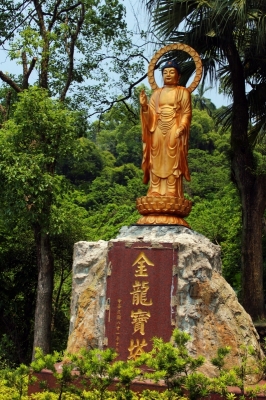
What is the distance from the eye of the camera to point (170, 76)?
6.82 metres

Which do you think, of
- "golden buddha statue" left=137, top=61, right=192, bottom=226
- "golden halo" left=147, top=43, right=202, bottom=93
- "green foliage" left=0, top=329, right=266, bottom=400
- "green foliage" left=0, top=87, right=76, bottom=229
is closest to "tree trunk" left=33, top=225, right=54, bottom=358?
"green foliage" left=0, top=87, right=76, bottom=229

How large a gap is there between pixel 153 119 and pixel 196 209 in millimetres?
8810

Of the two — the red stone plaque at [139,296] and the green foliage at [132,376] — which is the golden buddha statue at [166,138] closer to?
the red stone plaque at [139,296]

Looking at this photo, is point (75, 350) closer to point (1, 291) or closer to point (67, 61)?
point (1, 291)

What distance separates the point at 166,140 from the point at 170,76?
2.42ft

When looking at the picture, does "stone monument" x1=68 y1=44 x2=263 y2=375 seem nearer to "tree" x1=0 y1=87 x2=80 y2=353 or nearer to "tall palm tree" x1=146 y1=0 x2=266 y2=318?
"tree" x1=0 y1=87 x2=80 y2=353

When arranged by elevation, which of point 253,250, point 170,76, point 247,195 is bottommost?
point 253,250

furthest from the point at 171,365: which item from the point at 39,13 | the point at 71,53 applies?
the point at 39,13

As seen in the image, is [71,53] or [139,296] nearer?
Result: [139,296]

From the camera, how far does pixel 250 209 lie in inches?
340

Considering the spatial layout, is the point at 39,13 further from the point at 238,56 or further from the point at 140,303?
the point at 140,303

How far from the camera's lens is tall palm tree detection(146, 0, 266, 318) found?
8266 millimetres

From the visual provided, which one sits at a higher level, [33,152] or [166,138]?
[33,152]

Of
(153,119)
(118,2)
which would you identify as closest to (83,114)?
(118,2)
